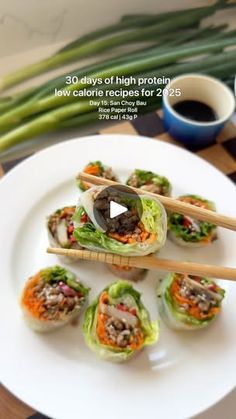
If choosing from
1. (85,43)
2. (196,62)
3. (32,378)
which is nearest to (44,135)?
(85,43)

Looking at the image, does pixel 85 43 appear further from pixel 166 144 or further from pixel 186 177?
pixel 186 177

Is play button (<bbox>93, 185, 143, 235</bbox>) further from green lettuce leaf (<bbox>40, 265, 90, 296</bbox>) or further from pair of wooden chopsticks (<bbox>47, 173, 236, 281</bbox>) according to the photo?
green lettuce leaf (<bbox>40, 265, 90, 296</bbox>)

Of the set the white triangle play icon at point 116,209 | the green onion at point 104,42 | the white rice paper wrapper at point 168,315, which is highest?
the green onion at point 104,42

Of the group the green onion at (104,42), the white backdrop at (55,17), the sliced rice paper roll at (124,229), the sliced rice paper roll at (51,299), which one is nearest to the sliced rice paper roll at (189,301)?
the sliced rice paper roll at (51,299)

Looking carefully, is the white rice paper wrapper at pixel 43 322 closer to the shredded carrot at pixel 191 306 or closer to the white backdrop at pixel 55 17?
the shredded carrot at pixel 191 306

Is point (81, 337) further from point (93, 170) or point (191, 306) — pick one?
point (93, 170)

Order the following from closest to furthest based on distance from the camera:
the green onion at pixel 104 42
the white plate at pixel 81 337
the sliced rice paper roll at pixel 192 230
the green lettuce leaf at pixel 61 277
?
the white plate at pixel 81 337, the green lettuce leaf at pixel 61 277, the sliced rice paper roll at pixel 192 230, the green onion at pixel 104 42

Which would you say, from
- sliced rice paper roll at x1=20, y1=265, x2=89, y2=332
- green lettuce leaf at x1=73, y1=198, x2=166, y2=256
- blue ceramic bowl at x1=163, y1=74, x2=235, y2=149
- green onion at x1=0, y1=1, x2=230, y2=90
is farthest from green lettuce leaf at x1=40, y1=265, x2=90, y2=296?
green onion at x1=0, y1=1, x2=230, y2=90
